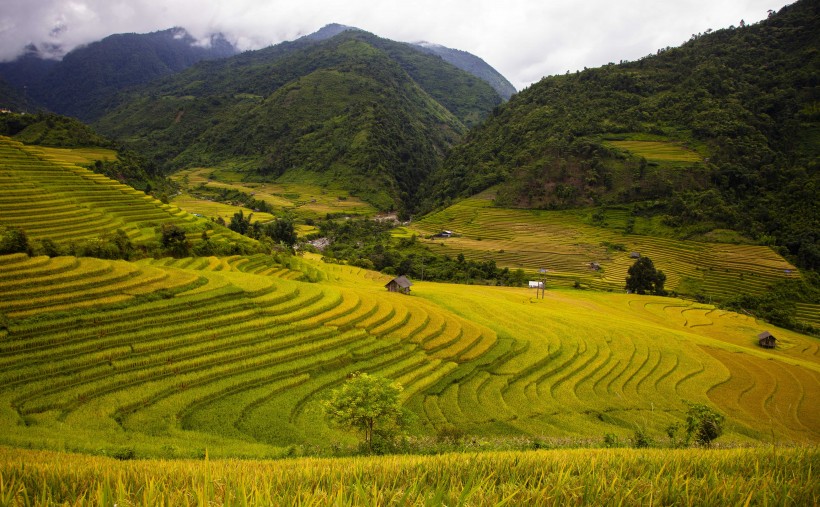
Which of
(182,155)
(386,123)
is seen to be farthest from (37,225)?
(182,155)

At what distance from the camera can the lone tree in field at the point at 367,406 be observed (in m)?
11.6

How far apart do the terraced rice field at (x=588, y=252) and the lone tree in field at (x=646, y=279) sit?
2.73 m

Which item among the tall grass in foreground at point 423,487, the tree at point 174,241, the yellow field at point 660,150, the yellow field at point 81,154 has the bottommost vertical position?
the tree at point 174,241

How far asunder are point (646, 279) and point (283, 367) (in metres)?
54.4

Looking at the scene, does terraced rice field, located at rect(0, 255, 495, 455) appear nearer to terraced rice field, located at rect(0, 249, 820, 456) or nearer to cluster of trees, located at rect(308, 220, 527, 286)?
terraced rice field, located at rect(0, 249, 820, 456)

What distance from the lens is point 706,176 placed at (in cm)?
7781

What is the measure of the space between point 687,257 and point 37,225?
264 feet

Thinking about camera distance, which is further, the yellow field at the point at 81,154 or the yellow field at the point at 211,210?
the yellow field at the point at 211,210

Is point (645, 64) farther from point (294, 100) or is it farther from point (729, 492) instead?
point (729, 492)

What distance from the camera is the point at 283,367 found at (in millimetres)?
17078

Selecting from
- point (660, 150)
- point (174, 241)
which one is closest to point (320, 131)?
point (660, 150)

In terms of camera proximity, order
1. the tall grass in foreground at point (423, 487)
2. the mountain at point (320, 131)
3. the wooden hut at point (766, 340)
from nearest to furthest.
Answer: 1. the tall grass in foreground at point (423, 487)
2. the wooden hut at point (766, 340)
3. the mountain at point (320, 131)

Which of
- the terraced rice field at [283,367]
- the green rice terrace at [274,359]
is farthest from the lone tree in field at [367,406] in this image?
the terraced rice field at [283,367]

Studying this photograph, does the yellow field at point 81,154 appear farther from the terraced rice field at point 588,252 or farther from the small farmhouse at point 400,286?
the terraced rice field at point 588,252
